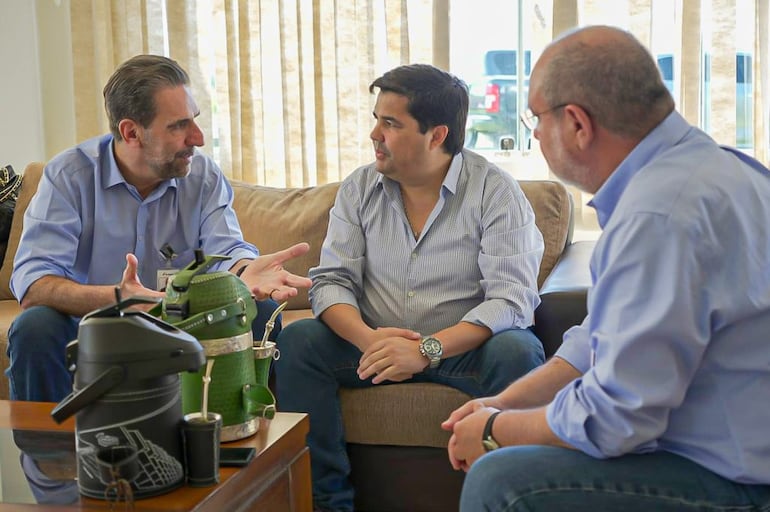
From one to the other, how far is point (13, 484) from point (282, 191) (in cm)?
183

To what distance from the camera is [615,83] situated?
1.33m

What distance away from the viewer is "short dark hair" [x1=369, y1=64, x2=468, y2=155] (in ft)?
8.26

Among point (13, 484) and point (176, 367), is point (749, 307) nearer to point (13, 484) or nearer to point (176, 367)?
point (176, 367)

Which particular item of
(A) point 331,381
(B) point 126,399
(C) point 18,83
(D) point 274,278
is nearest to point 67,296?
(D) point 274,278

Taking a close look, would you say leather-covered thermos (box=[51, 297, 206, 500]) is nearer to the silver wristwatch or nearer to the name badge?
the silver wristwatch

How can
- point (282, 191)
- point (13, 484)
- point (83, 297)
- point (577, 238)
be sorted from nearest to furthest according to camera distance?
point (13, 484) < point (83, 297) < point (282, 191) < point (577, 238)

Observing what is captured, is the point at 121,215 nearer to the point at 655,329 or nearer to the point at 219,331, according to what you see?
the point at 219,331

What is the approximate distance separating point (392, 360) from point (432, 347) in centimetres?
11

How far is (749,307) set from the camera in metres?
1.22

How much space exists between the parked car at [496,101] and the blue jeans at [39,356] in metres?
1.87

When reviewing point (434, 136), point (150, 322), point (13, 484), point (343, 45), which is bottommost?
point (13, 484)

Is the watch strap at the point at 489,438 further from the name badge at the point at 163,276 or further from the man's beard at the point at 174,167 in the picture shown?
the man's beard at the point at 174,167

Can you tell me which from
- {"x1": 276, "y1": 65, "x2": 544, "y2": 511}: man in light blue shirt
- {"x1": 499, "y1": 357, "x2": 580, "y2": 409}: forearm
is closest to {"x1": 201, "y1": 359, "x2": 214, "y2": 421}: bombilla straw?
{"x1": 499, "y1": 357, "x2": 580, "y2": 409}: forearm

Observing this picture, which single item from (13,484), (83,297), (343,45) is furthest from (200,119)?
(13,484)
